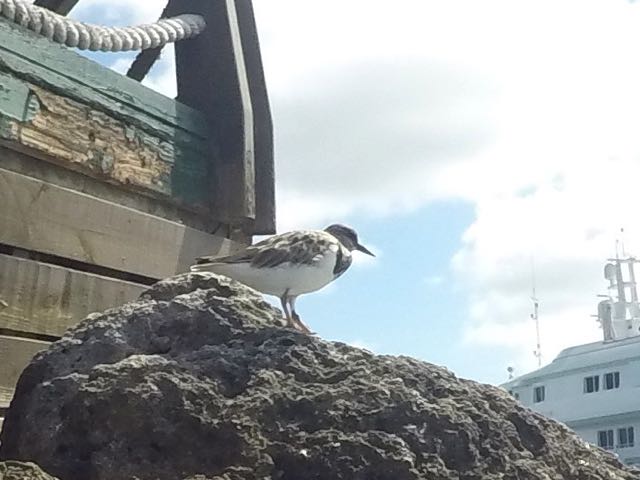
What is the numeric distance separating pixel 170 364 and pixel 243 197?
1412mm

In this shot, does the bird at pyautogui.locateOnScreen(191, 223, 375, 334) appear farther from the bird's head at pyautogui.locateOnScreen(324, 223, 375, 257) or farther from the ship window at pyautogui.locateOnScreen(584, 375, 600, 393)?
the ship window at pyautogui.locateOnScreen(584, 375, 600, 393)

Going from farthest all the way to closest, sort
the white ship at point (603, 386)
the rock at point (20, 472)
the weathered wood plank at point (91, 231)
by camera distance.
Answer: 1. the white ship at point (603, 386)
2. the weathered wood plank at point (91, 231)
3. the rock at point (20, 472)

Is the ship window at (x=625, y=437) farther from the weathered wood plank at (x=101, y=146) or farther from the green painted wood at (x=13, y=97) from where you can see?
the green painted wood at (x=13, y=97)

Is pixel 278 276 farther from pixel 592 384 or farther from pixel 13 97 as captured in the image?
pixel 592 384

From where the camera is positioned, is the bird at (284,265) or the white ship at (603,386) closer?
the bird at (284,265)

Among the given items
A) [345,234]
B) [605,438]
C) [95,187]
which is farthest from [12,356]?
[605,438]

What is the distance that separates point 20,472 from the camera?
143 cm

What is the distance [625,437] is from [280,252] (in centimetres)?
2949

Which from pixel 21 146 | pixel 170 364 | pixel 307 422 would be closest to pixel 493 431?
pixel 307 422

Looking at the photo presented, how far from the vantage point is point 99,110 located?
287 cm

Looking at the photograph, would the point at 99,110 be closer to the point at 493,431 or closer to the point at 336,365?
the point at 336,365

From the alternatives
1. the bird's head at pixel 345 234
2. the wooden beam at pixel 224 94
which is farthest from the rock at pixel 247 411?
the bird's head at pixel 345 234

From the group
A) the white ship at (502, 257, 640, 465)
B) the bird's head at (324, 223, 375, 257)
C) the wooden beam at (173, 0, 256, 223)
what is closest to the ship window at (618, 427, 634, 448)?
the white ship at (502, 257, 640, 465)

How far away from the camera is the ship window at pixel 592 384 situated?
31.0m
